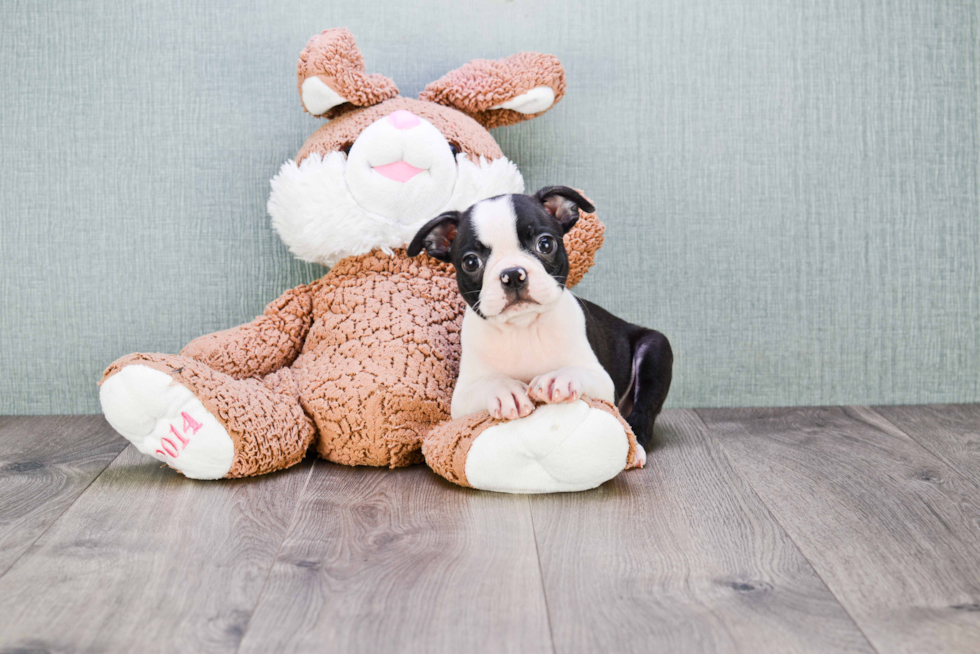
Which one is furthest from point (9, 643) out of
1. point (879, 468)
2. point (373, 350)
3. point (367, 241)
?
point (879, 468)

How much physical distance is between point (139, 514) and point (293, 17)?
1.23m

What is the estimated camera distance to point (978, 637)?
0.91m

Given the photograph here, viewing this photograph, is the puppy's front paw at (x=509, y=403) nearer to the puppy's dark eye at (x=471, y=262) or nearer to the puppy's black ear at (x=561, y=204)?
the puppy's dark eye at (x=471, y=262)

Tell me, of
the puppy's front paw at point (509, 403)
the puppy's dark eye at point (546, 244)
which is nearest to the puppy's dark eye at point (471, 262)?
the puppy's dark eye at point (546, 244)

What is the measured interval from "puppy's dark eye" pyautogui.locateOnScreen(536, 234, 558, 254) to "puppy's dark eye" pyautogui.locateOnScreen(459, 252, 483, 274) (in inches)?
4.2

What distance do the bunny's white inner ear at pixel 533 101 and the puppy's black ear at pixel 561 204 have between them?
36 cm

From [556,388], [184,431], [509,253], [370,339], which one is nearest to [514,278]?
[509,253]

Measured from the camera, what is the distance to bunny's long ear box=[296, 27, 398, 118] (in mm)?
1675

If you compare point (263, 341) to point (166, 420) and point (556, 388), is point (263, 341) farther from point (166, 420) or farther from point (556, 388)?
point (556, 388)

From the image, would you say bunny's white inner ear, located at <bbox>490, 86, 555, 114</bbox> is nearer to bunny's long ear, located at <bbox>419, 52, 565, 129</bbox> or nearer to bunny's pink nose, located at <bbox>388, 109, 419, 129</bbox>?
bunny's long ear, located at <bbox>419, 52, 565, 129</bbox>

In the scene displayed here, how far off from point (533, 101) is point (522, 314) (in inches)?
24.5

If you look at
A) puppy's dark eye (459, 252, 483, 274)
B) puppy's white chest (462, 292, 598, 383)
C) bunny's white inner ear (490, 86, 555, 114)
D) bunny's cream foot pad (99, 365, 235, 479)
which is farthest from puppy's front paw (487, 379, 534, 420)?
bunny's white inner ear (490, 86, 555, 114)

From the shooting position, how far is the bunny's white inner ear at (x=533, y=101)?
1.79m

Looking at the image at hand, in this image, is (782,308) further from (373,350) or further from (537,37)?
(373,350)
